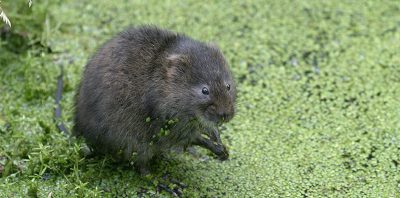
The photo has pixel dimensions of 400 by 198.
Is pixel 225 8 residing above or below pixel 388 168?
above

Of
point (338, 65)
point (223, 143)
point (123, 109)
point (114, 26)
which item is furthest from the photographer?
point (114, 26)

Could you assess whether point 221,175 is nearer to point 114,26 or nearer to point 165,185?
point 165,185

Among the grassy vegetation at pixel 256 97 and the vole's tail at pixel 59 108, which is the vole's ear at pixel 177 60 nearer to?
the grassy vegetation at pixel 256 97

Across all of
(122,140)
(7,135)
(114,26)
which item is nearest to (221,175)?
(122,140)

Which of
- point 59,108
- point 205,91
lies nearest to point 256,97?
point 205,91

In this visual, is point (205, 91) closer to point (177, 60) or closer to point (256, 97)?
point (177, 60)

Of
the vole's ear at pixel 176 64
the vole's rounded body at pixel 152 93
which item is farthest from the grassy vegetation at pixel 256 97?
the vole's ear at pixel 176 64
